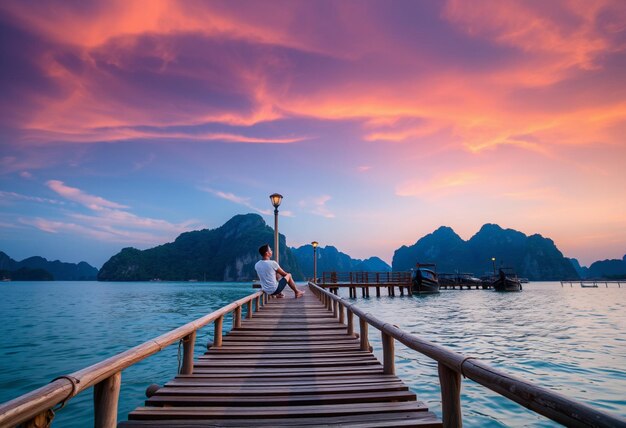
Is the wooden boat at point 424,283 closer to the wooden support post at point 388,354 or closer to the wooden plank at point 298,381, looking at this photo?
the wooden support post at point 388,354

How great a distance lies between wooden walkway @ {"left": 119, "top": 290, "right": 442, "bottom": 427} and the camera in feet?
10.5

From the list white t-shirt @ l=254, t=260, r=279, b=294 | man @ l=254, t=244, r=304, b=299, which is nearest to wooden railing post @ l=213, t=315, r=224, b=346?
man @ l=254, t=244, r=304, b=299

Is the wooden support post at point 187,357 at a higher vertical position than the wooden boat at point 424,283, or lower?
higher

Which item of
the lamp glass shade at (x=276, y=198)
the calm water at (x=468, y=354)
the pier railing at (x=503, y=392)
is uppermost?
the lamp glass shade at (x=276, y=198)

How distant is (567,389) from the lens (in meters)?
8.41

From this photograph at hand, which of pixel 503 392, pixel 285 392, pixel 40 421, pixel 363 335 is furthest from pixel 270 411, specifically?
pixel 363 335

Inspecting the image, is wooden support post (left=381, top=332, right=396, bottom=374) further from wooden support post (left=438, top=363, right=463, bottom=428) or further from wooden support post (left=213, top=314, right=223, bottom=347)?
wooden support post (left=213, top=314, right=223, bottom=347)

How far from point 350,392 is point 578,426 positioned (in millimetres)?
2699

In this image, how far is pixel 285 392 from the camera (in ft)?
12.8

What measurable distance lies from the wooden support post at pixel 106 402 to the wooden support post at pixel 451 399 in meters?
2.56

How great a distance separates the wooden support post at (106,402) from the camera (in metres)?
2.60

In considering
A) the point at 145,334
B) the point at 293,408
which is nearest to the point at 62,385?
the point at 293,408

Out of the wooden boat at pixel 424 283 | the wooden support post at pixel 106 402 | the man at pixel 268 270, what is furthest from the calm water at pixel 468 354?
the wooden boat at pixel 424 283

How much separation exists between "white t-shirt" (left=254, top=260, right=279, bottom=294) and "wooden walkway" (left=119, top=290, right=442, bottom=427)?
411 centimetres
